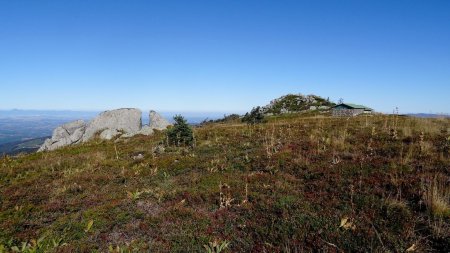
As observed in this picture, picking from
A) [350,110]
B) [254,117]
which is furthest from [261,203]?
[350,110]

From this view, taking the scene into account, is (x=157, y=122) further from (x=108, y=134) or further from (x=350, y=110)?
(x=350, y=110)

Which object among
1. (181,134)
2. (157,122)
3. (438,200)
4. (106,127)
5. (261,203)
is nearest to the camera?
(438,200)

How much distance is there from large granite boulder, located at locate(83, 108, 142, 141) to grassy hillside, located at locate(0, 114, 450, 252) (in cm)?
2625

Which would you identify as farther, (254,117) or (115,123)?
(115,123)

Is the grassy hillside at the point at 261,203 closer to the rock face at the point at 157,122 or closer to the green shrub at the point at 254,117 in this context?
the green shrub at the point at 254,117

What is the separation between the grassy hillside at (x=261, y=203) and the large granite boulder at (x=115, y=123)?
26.3 meters

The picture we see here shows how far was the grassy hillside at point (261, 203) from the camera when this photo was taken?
6.67 meters

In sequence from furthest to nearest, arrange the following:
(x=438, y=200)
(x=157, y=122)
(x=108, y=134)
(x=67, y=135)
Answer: (x=157, y=122) → (x=67, y=135) → (x=108, y=134) → (x=438, y=200)

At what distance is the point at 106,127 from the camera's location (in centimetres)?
4166

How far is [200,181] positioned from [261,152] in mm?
4406

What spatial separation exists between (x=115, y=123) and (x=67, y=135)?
23.2ft

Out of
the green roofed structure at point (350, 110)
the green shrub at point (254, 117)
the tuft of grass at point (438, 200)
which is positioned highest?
the green roofed structure at point (350, 110)

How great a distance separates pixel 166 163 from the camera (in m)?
15.6

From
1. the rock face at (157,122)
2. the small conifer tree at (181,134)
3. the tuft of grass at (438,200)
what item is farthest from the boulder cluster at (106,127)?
the tuft of grass at (438,200)
